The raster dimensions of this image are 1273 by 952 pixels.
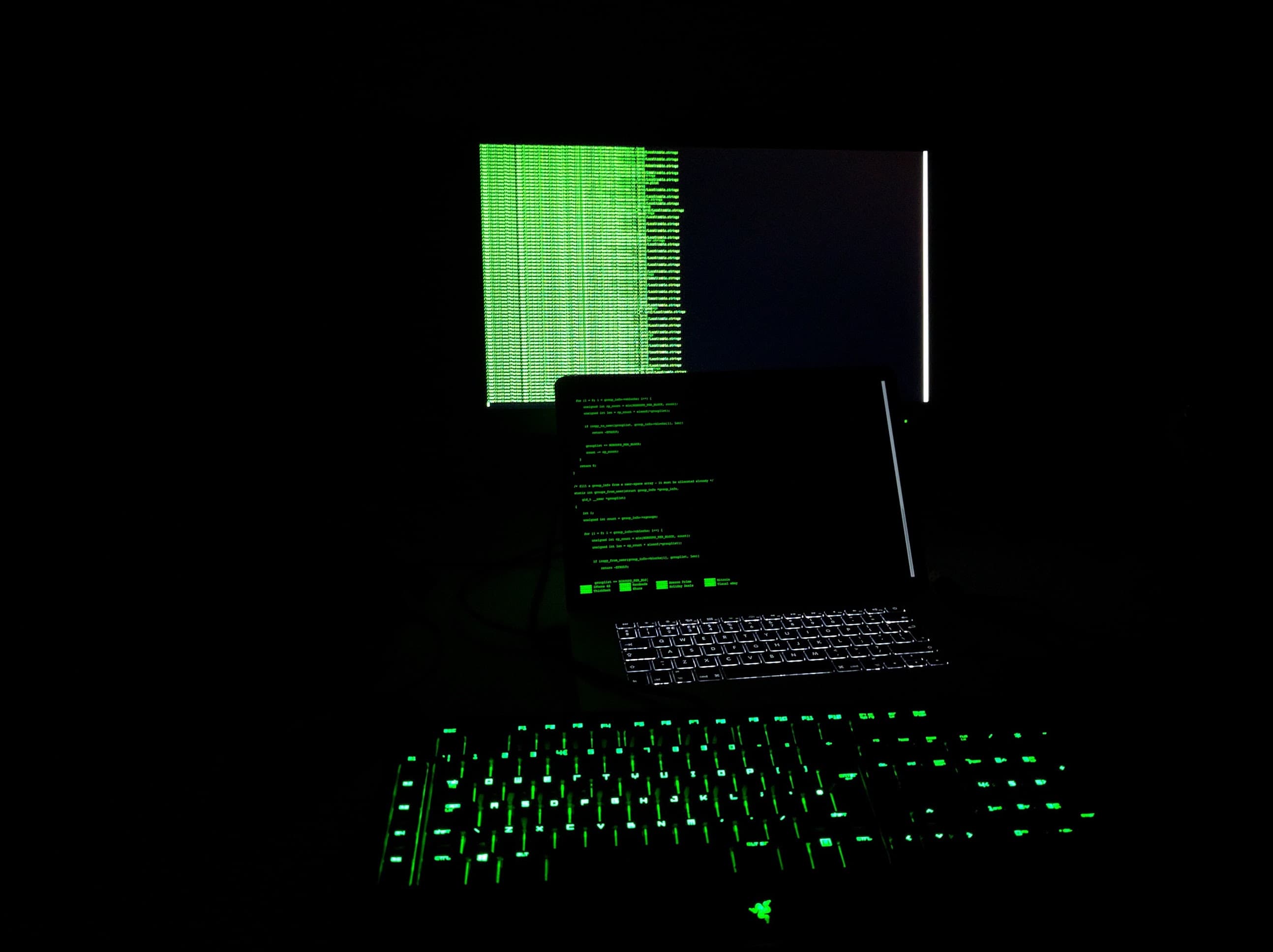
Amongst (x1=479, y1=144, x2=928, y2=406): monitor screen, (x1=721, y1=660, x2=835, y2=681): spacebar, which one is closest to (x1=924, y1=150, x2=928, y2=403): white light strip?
(x1=479, y1=144, x2=928, y2=406): monitor screen

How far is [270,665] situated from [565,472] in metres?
0.32

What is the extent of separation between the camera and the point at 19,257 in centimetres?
94

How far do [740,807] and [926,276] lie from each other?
0.72 meters

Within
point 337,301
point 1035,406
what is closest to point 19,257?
point 337,301

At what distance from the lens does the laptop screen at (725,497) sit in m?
0.84

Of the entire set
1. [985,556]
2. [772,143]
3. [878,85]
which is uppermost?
[878,85]

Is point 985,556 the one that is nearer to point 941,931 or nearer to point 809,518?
point 809,518

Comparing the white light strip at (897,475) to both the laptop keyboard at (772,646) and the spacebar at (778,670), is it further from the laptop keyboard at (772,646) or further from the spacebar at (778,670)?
the spacebar at (778,670)

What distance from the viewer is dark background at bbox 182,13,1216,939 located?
752mm

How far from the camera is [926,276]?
100cm

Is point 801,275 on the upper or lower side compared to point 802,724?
upper

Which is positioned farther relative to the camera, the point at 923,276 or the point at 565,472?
the point at 923,276

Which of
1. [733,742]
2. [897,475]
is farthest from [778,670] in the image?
[897,475]

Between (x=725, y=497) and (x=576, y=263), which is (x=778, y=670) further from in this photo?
(x=576, y=263)
